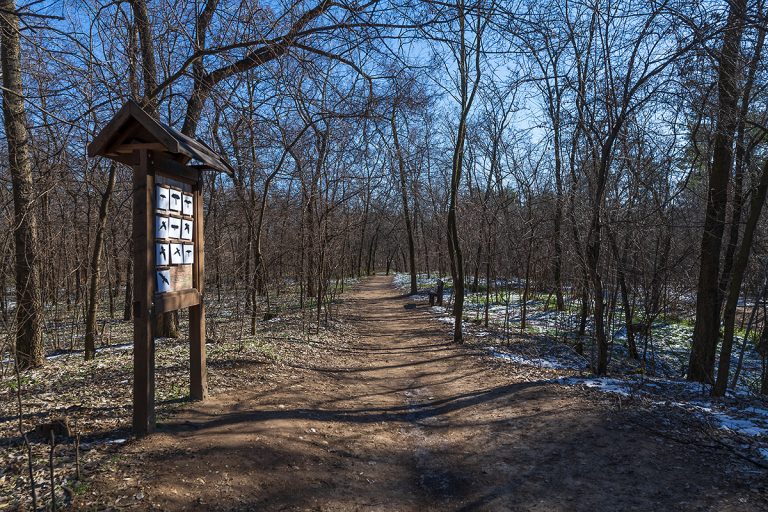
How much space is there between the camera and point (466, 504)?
3865mm

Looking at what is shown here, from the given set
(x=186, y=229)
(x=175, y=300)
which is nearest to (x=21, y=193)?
(x=186, y=229)

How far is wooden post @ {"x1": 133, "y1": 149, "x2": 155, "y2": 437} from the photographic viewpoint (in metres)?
4.45

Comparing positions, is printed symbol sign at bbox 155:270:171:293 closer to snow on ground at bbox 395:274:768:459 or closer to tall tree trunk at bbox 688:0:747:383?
snow on ground at bbox 395:274:768:459

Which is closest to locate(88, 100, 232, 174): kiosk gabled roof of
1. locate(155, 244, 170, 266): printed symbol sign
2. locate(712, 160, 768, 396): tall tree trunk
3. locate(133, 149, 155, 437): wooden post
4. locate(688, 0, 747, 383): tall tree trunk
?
locate(133, 149, 155, 437): wooden post

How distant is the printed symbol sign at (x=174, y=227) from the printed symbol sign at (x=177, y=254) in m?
0.12

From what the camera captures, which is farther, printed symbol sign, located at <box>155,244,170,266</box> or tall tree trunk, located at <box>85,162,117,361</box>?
tall tree trunk, located at <box>85,162,117,361</box>

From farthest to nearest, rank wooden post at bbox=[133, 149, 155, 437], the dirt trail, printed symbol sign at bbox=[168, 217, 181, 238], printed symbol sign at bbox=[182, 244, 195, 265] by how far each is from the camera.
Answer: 1. printed symbol sign at bbox=[182, 244, 195, 265]
2. printed symbol sign at bbox=[168, 217, 181, 238]
3. wooden post at bbox=[133, 149, 155, 437]
4. the dirt trail

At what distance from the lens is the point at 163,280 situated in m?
4.77

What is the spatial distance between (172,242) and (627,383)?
6706mm

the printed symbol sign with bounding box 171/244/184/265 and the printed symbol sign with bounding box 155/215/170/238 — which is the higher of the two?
the printed symbol sign with bounding box 155/215/170/238

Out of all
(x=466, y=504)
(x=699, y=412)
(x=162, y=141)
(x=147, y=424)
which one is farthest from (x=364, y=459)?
(x=699, y=412)

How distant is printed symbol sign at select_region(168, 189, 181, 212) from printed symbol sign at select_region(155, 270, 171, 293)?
0.67 meters

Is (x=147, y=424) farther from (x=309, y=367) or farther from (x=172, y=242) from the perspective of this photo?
(x=309, y=367)

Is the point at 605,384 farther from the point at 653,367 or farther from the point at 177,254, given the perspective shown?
the point at 177,254
